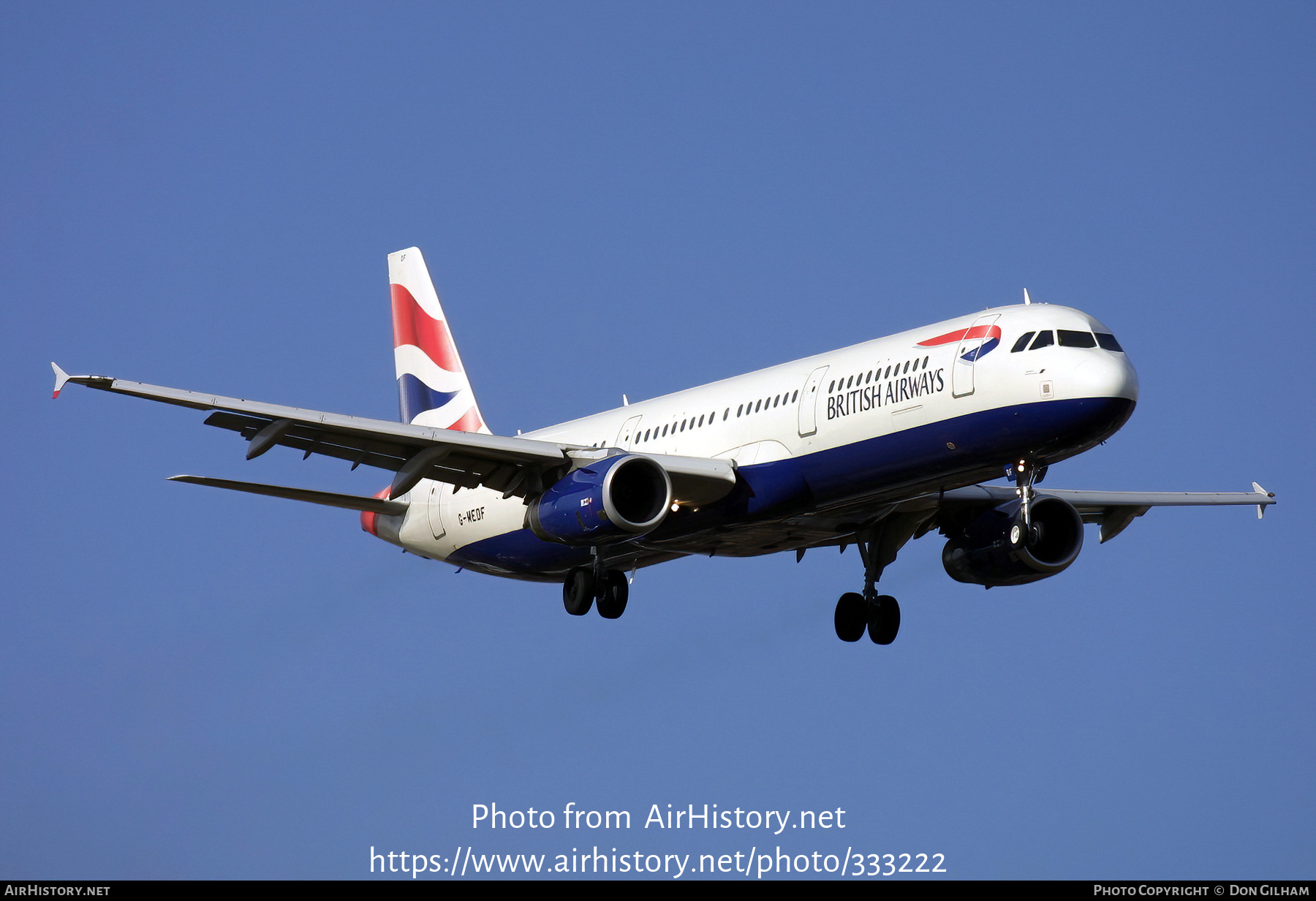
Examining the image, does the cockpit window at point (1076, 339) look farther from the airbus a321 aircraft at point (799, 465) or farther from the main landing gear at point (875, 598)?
the main landing gear at point (875, 598)

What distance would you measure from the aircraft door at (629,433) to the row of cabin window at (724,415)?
0.74ft

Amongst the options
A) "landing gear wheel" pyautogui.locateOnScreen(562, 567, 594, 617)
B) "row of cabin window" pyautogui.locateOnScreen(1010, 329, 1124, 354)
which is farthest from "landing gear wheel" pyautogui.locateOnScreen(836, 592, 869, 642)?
"row of cabin window" pyautogui.locateOnScreen(1010, 329, 1124, 354)

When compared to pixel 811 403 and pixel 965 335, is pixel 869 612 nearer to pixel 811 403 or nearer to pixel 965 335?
pixel 811 403

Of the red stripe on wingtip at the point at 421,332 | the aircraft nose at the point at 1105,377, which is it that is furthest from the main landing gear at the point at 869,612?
the red stripe on wingtip at the point at 421,332

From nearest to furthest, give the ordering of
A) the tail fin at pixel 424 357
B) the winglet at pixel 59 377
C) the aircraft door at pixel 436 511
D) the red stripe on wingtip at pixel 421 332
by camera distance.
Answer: the winglet at pixel 59 377 → the aircraft door at pixel 436 511 → the tail fin at pixel 424 357 → the red stripe on wingtip at pixel 421 332

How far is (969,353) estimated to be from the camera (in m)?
33.9

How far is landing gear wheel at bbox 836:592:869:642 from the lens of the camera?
137ft

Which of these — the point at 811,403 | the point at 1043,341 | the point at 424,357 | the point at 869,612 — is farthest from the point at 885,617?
the point at 424,357

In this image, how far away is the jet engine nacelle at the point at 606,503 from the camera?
3584 cm

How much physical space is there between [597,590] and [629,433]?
12.1ft

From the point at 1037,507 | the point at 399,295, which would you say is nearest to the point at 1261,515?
the point at 1037,507

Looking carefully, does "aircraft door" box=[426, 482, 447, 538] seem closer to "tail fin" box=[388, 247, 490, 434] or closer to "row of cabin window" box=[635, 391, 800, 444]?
"tail fin" box=[388, 247, 490, 434]

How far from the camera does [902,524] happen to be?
40906 millimetres
